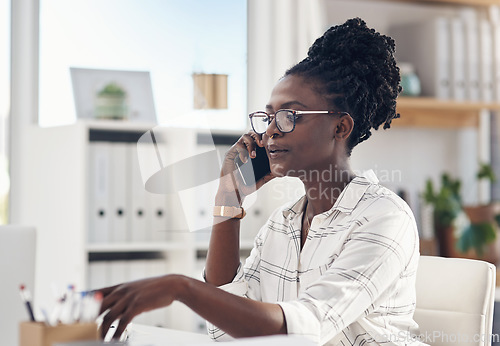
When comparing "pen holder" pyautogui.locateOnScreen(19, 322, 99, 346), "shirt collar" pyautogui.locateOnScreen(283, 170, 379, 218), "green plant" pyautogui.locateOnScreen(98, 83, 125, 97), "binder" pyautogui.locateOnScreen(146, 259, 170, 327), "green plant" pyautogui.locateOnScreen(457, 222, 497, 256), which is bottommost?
"binder" pyautogui.locateOnScreen(146, 259, 170, 327)

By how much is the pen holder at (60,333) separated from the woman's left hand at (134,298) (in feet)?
0.32

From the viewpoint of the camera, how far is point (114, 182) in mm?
2500

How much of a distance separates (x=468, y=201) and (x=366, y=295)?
2.40 meters

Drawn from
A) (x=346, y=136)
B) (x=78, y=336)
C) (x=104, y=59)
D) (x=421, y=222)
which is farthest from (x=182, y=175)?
(x=421, y=222)

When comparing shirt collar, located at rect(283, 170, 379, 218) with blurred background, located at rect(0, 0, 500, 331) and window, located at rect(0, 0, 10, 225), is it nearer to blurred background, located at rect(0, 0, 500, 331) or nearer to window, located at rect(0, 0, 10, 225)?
blurred background, located at rect(0, 0, 500, 331)

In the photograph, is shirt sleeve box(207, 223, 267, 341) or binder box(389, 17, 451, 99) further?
binder box(389, 17, 451, 99)

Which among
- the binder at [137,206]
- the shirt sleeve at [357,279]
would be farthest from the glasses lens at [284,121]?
the binder at [137,206]

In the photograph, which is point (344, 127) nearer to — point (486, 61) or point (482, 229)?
point (482, 229)

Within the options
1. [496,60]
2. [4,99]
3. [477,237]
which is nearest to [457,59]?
[496,60]

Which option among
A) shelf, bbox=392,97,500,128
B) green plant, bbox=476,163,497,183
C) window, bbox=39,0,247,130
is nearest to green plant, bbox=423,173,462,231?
green plant, bbox=476,163,497,183

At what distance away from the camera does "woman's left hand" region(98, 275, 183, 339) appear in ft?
2.62

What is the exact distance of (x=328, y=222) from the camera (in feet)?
4.05

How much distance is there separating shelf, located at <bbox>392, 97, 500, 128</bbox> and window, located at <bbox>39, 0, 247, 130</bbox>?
0.74 metres

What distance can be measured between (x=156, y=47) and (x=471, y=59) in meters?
1.41
